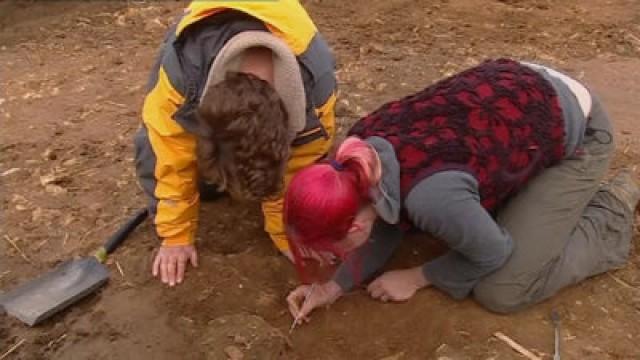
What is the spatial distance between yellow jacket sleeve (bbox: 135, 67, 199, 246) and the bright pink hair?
1.80 feet

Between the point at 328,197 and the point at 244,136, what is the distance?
27 centimetres

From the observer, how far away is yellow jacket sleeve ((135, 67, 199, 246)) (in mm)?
2529

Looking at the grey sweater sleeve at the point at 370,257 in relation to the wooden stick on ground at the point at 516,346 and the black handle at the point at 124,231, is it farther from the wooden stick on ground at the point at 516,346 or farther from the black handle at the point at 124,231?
the black handle at the point at 124,231

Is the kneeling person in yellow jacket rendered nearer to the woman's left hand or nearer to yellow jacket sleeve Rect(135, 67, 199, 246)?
yellow jacket sleeve Rect(135, 67, 199, 246)

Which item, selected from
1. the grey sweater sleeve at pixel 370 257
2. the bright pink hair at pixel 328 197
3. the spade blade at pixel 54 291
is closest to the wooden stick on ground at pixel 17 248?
the spade blade at pixel 54 291

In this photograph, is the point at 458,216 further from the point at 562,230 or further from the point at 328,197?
the point at 562,230

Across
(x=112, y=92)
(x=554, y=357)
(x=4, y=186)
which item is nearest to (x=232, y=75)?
(x=554, y=357)

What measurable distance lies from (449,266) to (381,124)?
18.8 inches

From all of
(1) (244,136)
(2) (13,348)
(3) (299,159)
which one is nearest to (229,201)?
(3) (299,159)

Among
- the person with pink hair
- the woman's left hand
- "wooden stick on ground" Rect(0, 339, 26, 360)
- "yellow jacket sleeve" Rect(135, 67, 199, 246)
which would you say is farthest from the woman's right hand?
"wooden stick on ground" Rect(0, 339, 26, 360)

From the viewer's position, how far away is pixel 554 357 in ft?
8.02

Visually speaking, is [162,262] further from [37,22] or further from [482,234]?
[37,22]

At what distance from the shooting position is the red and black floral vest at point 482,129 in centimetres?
231

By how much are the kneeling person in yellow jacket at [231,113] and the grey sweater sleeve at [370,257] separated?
10.6 inches
